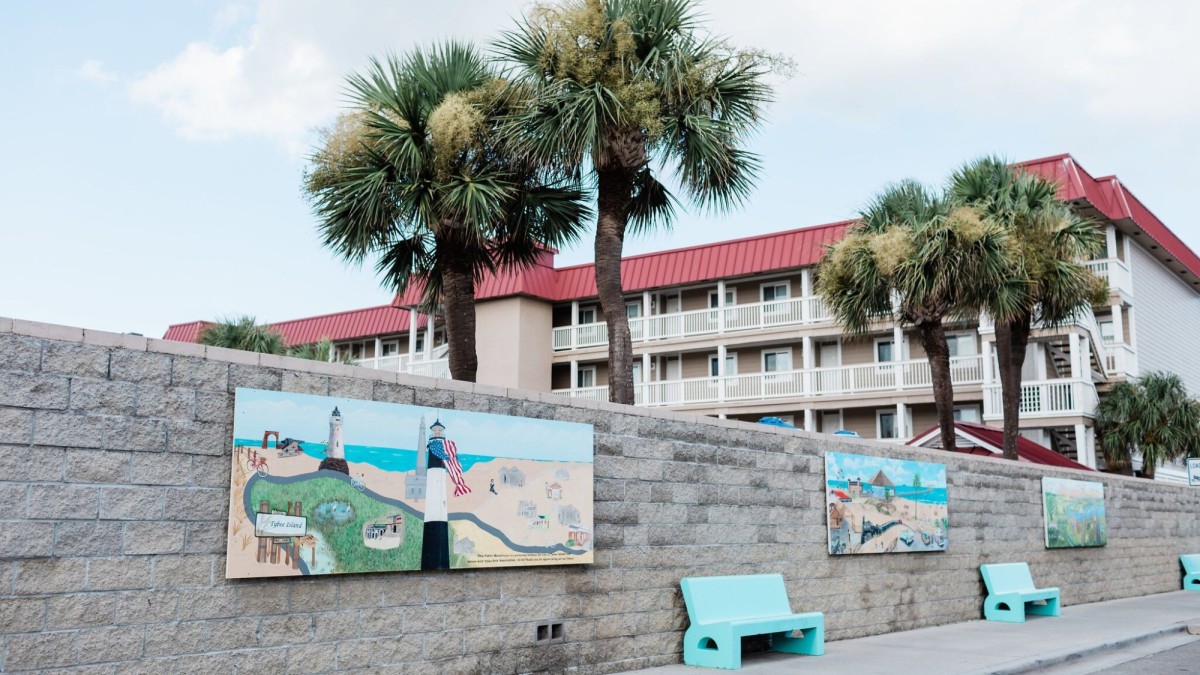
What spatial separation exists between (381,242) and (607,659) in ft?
25.0

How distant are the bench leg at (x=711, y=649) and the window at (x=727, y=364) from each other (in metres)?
28.4

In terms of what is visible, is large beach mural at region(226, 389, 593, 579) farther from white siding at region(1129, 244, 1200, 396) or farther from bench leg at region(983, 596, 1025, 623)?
white siding at region(1129, 244, 1200, 396)

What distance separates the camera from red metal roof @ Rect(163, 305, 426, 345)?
45.0m

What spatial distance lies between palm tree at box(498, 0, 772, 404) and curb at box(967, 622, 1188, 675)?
563cm

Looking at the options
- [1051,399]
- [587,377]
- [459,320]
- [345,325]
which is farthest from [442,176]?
[345,325]

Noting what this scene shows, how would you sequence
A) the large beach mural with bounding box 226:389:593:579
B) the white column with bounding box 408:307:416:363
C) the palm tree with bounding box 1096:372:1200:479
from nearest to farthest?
the large beach mural with bounding box 226:389:593:579
the palm tree with bounding box 1096:372:1200:479
the white column with bounding box 408:307:416:363

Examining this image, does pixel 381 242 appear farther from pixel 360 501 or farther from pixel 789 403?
pixel 789 403

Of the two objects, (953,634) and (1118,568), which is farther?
(1118,568)

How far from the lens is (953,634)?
532 inches

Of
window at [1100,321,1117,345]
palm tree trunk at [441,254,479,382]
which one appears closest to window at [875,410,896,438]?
window at [1100,321,1117,345]

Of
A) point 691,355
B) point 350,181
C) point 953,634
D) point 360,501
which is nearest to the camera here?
point 360,501

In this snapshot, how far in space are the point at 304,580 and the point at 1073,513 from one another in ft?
51.1

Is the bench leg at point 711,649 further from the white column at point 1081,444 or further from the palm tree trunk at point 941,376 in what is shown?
the white column at point 1081,444

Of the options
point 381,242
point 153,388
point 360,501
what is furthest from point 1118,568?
point 153,388
